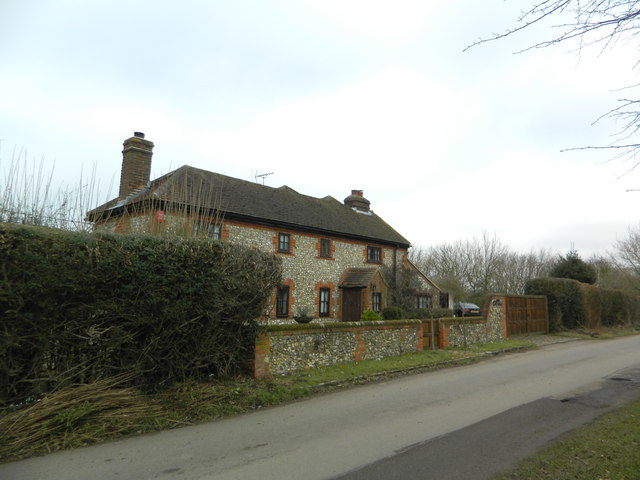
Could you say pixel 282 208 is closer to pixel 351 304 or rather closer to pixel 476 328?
pixel 351 304

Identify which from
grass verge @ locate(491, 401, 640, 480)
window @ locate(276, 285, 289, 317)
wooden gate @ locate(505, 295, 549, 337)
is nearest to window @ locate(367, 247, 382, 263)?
window @ locate(276, 285, 289, 317)

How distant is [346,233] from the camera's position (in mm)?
24672

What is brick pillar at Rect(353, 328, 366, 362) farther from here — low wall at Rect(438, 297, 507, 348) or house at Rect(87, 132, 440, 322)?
house at Rect(87, 132, 440, 322)

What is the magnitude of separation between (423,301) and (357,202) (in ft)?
28.4

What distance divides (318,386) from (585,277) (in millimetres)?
24796

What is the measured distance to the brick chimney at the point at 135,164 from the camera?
63.7ft

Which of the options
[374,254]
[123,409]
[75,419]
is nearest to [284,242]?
[374,254]

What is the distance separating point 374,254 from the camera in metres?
26.8

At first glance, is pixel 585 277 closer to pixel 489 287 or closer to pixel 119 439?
pixel 489 287

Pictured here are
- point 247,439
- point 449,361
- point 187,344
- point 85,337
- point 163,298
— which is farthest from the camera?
point 449,361

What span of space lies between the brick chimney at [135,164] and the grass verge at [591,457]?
18883 mm

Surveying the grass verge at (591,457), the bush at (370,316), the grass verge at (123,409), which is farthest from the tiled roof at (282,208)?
the grass verge at (591,457)

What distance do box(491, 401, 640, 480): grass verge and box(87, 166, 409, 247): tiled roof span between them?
1486 centimetres

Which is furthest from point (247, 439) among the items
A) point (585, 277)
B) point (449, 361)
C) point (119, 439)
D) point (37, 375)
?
point (585, 277)
